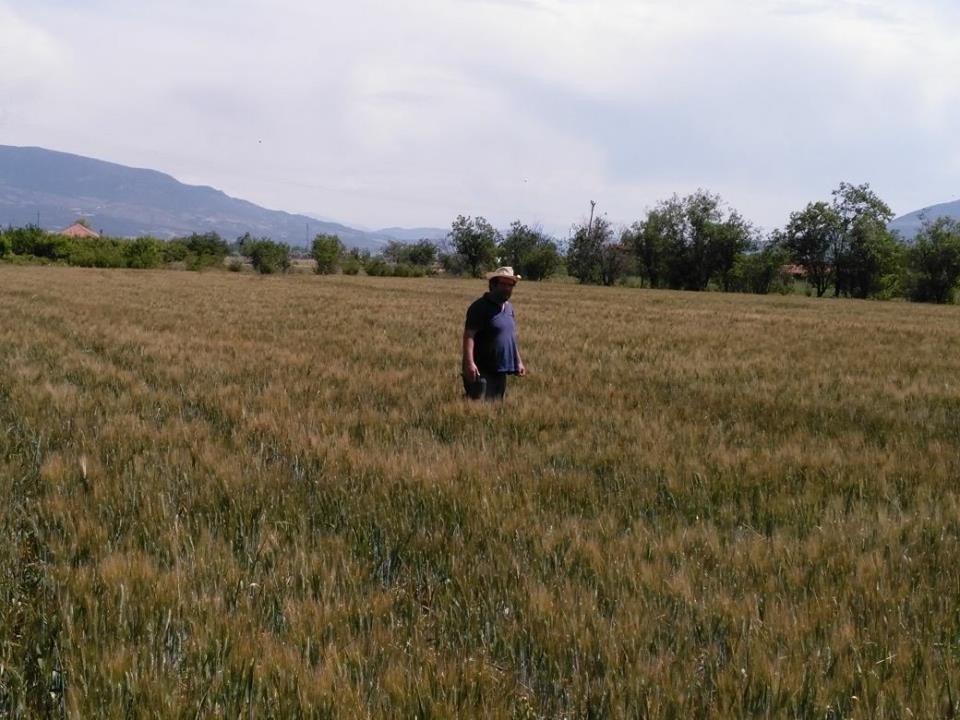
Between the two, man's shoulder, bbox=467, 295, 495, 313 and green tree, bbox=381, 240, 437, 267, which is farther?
green tree, bbox=381, 240, 437, 267

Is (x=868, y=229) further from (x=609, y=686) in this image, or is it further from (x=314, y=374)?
(x=609, y=686)

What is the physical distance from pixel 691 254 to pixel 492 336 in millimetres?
77682

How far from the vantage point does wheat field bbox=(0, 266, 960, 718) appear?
2.32m

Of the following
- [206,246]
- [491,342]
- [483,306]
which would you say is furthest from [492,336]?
[206,246]

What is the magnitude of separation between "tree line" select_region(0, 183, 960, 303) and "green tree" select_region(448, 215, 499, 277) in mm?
127

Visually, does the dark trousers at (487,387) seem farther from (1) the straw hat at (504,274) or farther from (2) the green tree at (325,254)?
(2) the green tree at (325,254)

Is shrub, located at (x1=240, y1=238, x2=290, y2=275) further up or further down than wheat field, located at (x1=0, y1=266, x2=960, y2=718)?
further up

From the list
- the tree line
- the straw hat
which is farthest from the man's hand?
the tree line

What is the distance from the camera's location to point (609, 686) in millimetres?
2332

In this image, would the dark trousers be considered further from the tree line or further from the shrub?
the shrub

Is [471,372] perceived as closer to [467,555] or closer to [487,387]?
[487,387]

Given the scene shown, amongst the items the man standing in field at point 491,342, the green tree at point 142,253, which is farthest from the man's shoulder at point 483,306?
the green tree at point 142,253

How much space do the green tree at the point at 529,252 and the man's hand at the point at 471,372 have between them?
264 feet

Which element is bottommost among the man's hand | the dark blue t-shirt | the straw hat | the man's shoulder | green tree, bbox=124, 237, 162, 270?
the man's hand
